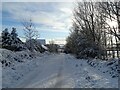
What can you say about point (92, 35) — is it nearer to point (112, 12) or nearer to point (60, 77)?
point (112, 12)

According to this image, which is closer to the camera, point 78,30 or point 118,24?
point 118,24

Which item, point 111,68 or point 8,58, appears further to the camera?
point 8,58

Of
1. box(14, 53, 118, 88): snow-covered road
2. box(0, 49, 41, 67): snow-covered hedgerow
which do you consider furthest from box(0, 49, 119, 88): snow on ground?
box(0, 49, 41, 67): snow-covered hedgerow

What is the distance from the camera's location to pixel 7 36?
7094cm

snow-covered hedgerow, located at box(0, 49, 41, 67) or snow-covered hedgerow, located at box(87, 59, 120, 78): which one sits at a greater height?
snow-covered hedgerow, located at box(0, 49, 41, 67)

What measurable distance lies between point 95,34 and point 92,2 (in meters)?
5.73

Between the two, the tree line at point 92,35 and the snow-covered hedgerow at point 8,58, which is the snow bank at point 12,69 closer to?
the snow-covered hedgerow at point 8,58

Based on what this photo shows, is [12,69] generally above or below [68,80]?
above

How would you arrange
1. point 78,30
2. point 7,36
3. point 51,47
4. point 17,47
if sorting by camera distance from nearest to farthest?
1. point 78,30
2. point 17,47
3. point 7,36
4. point 51,47

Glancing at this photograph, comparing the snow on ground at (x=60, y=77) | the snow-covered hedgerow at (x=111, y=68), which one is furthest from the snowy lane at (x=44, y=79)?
the snow-covered hedgerow at (x=111, y=68)

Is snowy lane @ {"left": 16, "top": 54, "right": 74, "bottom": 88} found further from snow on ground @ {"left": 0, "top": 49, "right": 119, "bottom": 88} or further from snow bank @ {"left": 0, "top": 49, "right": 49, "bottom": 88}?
snow bank @ {"left": 0, "top": 49, "right": 49, "bottom": 88}

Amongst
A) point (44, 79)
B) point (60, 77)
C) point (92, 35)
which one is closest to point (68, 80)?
point (44, 79)

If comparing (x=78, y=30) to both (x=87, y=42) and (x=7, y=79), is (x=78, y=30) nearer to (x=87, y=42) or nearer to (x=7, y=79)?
(x=87, y=42)

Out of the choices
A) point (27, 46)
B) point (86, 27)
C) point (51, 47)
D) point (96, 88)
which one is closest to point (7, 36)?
point (27, 46)
